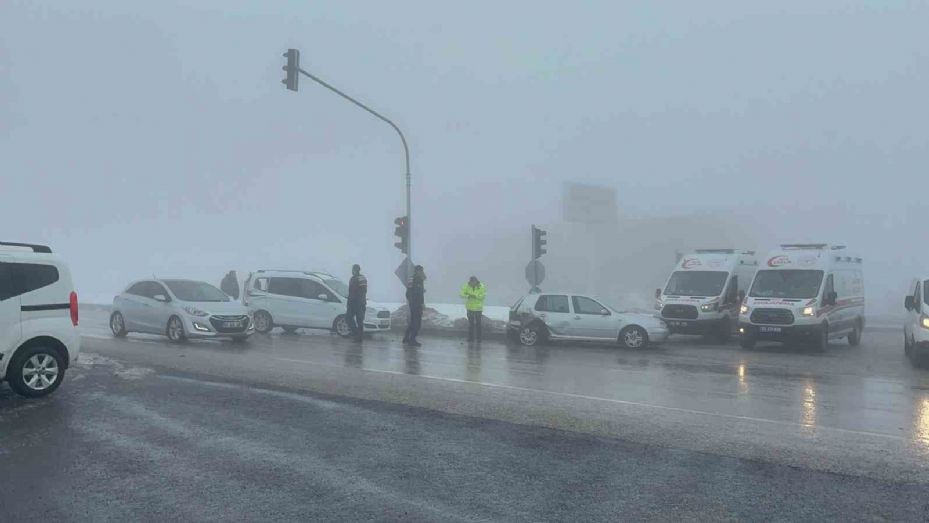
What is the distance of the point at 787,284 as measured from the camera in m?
19.5

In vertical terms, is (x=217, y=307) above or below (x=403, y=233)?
below

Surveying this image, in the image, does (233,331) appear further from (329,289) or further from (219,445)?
(219,445)

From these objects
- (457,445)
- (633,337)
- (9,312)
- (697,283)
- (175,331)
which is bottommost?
(457,445)

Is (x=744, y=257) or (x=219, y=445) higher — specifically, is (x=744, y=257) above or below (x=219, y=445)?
above

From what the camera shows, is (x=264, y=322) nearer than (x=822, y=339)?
No

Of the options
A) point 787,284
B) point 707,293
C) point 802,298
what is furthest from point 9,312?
point 707,293

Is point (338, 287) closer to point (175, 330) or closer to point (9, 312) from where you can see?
point (175, 330)

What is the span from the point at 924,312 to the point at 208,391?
12.6 m

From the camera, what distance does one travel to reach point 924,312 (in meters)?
14.7

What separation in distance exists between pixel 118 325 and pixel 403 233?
27.9 feet

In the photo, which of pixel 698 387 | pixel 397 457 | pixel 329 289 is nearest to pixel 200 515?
pixel 397 457

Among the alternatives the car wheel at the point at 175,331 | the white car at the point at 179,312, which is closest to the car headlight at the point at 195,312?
the white car at the point at 179,312

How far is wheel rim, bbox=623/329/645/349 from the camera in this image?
1908 cm

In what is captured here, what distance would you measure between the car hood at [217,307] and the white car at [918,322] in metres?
14.1
